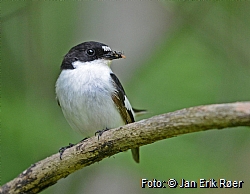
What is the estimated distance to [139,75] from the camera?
4438 mm

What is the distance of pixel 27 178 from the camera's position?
3.08m

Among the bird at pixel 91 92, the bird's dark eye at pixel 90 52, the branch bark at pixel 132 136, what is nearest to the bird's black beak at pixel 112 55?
the bird at pixel 91 92

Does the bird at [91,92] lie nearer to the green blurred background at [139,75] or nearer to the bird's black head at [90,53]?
the bird's black head at [90,53]

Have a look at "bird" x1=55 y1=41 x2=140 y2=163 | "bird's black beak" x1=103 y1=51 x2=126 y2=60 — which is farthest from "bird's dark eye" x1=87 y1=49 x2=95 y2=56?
"bird's black beak" x1=103 y1=51 x2=126 y2=60

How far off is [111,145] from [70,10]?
2.59m

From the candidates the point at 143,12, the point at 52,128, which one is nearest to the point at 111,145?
the point at 52,128

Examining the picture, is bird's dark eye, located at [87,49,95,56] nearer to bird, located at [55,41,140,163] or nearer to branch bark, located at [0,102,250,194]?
bird, located at [55,41,140,163]

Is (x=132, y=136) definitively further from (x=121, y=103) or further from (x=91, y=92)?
(x=121, y=103)

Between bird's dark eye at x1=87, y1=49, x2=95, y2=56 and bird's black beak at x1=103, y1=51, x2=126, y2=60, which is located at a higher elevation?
bird's dark eye at x1=87, y1=49, x2=95, y2=56

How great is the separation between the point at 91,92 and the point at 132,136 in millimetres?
1017

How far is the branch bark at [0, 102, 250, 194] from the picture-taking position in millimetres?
1999

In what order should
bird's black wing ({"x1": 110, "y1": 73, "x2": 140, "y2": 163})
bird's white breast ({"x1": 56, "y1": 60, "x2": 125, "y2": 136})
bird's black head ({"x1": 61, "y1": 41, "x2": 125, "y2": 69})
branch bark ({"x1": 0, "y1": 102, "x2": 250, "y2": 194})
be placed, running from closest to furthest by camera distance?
branch bark ({"x1": 0, "y1": 102, "x2": 250, "y2": 194}) → bird's white breast ({"x1": 56, "y1": 60, "x2": 125, "y2": 136}) → bird's black wing ({"x1": 110, "y1": 73, "x2": 140, "y2": 163}) → bird's black head ({"x1": 61, "y1": 41, "x2": 125, "y2": 69})

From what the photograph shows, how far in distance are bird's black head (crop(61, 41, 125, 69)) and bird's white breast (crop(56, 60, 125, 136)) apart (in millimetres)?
95

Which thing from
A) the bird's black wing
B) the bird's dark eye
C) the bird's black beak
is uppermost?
the bird's dark eye
